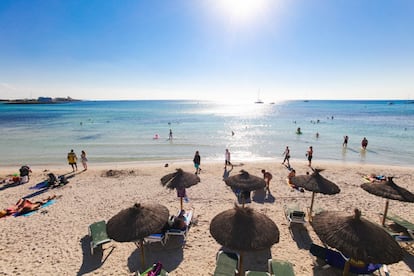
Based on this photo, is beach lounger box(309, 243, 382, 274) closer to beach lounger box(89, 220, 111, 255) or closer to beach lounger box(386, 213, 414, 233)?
beach lounger box(386, 213, 414, 233)

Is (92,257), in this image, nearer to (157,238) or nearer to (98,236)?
(98,236)

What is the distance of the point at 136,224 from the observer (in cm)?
564

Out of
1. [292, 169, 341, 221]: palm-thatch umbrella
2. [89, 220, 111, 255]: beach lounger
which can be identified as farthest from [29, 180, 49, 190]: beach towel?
[292, 169, 341, 221]: palm-thatch umbrella

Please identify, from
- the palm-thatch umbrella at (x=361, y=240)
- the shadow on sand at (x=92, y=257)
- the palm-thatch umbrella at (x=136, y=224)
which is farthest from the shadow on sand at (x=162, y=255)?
the palm-thatch umbrella at (x=361, y=240)

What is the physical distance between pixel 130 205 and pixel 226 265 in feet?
20.1

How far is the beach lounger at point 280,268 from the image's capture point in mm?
5527

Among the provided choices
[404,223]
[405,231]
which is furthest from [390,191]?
[405,231]

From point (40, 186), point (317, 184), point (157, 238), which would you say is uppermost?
point (317, 184)

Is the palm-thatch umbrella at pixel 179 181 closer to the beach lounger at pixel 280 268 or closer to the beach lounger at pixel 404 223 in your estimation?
the beach lounger at pixel 280 268

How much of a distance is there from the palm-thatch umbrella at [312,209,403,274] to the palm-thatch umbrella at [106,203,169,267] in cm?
415

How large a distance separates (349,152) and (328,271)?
20704 millimetres

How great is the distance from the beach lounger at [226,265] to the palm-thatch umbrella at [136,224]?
1850 millimetres

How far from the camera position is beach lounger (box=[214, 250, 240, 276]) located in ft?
18.6

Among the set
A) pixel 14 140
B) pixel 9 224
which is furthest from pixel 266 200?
pixel 14 140
